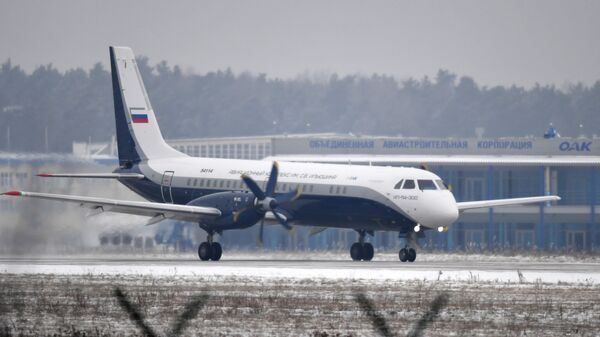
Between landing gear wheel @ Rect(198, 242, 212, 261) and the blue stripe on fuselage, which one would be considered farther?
landing gear wheel @ Rect(198, 242, 212, 261)

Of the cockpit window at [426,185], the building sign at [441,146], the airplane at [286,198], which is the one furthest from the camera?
the building sign at [441,146]

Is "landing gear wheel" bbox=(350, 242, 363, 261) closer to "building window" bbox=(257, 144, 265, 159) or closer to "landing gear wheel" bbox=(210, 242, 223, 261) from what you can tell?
"landing gear wheel" bbox=(210, 242, 223, 261)

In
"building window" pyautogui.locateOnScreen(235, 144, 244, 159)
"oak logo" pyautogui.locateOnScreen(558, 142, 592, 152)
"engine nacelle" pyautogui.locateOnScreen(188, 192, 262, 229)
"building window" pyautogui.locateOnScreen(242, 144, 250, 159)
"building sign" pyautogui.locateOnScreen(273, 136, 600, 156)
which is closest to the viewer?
"engine nacelle" pyautogui.locateOnScreen(188, 192, 262, 229)

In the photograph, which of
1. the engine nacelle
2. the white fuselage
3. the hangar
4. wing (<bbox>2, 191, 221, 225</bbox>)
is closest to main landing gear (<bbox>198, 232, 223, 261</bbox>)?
the engine nacelle

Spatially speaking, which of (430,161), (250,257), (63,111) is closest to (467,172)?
(430,161)

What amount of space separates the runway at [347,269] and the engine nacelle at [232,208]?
1.56 metres

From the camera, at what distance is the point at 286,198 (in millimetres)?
44125

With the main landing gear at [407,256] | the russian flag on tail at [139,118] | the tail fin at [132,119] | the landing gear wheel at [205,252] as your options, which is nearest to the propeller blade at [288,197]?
the landing gear wheel at [205,252]

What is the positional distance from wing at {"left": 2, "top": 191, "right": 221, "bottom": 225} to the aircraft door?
3.15 meters

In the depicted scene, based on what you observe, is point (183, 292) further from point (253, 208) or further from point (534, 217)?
point (534, 217)

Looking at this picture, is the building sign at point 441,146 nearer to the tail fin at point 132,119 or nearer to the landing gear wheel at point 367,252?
the tail fin at point 132,119

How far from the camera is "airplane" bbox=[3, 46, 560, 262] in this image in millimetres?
44656

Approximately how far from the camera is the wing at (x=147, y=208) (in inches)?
1736

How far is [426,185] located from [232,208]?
6993 millimetres
